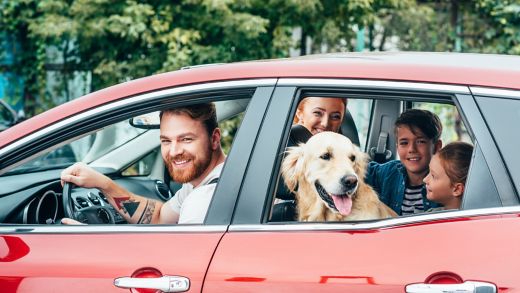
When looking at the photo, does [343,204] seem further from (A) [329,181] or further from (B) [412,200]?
(B) [412,200]

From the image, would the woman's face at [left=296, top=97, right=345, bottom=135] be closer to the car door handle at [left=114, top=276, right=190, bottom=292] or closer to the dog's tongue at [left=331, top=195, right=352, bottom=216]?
the dog's tongue at [left=331, top=195, right=352, bottom=216]

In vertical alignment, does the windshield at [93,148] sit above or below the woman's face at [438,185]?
above

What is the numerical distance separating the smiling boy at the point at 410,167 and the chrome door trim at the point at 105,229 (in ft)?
1.99

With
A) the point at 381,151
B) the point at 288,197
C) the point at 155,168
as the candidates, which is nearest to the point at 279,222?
the point at 288,197

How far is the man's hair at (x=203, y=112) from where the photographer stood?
10.7 ft

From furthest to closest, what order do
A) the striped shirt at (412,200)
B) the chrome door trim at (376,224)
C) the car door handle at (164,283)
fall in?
the striped shirt at (412,200), the car door handle at (164,283), the chrome door trim at (376,224)

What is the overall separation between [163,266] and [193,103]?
554 mm

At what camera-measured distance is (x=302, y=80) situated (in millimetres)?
3035

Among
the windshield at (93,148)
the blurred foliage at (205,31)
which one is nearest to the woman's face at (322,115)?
the windshield at (93,148)

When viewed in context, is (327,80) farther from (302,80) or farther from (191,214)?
(191,214)

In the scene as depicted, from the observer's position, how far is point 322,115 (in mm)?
3451

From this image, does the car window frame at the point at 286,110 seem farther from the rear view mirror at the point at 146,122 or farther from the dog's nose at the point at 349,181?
the rear view mirror at the point at 146,122

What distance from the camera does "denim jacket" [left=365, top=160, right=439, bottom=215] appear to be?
3217mm

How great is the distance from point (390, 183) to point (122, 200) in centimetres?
97
